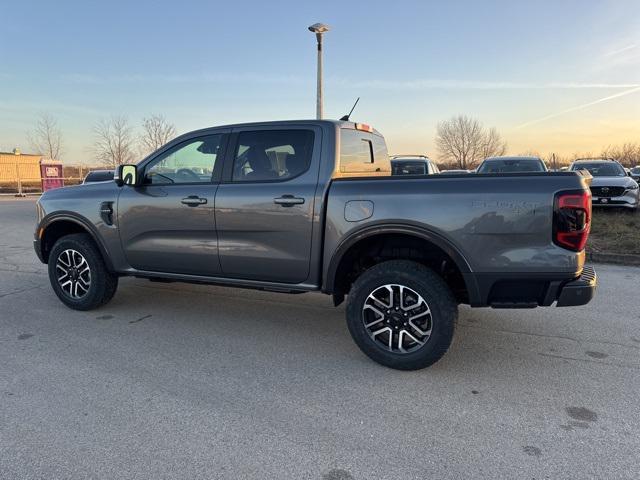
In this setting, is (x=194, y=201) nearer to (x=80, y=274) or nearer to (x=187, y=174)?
(x=187, y=174)

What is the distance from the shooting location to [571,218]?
122 inches

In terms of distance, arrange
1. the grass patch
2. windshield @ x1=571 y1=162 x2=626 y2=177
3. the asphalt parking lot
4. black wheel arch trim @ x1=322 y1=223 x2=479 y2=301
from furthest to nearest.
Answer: windshield @ x1=571 y1=162 x2=626 y2=177 < the grass patch < black wheel arch trim @ x1=322 y1=223 x2=479 y2=301 < the asphalt parking lot

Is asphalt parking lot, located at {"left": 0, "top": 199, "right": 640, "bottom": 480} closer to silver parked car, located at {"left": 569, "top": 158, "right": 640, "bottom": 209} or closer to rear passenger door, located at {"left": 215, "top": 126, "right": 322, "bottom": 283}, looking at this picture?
rear passenger door, located at {"left": 215, "top": 126, "right": 322, "bottom": 283}

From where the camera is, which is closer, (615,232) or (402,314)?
(402,314)

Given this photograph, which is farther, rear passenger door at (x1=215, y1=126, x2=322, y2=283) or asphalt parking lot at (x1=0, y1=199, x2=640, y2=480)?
rear passenger door at (x1=215, y1=126, x2=322, y2=283)

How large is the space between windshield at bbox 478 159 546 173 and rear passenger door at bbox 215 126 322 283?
29.6 feet

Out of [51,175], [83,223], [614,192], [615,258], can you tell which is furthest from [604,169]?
[51,175]

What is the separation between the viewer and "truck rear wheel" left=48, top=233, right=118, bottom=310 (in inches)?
196

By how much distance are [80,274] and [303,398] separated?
3224 mm

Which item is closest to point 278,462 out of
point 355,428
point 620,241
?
point 355,428

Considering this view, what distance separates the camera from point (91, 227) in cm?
492

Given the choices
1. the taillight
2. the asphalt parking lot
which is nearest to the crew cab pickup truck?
the taillight

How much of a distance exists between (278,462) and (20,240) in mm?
10692

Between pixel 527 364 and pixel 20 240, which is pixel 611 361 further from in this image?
pixel 20 240
